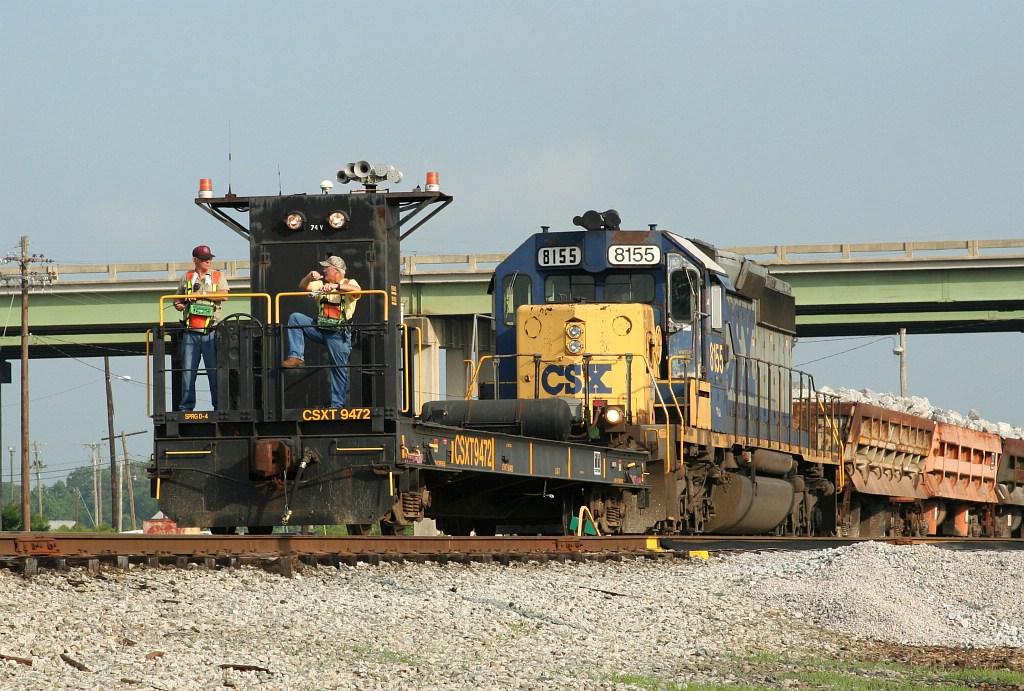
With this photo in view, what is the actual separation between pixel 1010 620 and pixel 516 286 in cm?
815

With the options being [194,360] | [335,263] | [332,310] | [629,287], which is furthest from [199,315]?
[629,287]

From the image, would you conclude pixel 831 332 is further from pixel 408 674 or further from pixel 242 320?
pixel 408 674

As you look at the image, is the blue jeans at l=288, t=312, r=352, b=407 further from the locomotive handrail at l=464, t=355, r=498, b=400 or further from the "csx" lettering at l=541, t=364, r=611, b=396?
the "csx" lettering at l=541, t=364, r=611, b=396

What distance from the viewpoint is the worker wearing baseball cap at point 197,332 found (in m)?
12.1

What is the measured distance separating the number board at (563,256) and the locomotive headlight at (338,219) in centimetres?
438

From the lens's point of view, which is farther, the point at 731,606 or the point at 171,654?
the point at 731,606

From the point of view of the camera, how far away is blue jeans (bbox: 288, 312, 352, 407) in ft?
39.0

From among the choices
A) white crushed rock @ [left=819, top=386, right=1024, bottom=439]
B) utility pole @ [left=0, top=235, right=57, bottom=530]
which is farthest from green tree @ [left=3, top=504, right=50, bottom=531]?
white crushed rock @ [left=819, top=386, right=1024, bottom=439]

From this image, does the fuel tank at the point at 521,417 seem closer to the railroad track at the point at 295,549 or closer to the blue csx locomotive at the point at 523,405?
the blue csx locomotive at the point at 523,405

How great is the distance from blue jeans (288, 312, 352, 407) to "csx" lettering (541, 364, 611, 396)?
462 centimetres

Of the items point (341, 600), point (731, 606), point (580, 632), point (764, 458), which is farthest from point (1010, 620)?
point (764, 458)

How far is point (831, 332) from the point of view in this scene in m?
48.8

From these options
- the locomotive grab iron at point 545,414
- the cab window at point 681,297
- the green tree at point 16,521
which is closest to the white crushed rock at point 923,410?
the locomotive grab iron at point 545,414

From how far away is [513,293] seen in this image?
17.2 m
